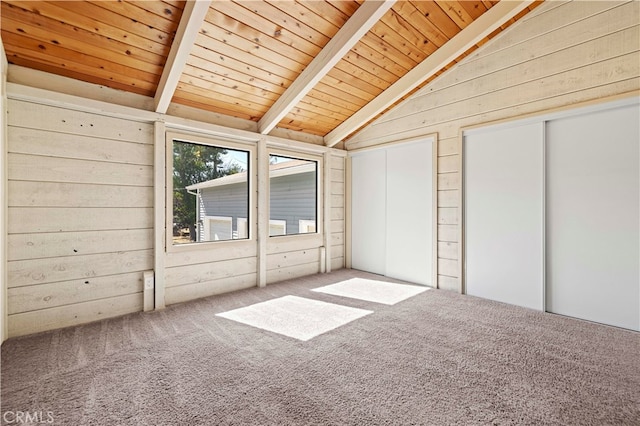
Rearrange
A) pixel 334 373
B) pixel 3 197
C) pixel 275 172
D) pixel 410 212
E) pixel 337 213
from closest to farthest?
pixel 334 373
pixel 3 197
pixel 410 212
pixel 275 172
pixel 337 213

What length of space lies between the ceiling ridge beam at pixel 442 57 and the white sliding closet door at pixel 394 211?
63 cm

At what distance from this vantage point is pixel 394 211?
436cm

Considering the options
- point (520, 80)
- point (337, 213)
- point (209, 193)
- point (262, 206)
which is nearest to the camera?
point (520, 80)

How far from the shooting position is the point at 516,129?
Answer: 3164 millimetres

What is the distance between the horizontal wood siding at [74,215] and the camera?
95.2 inches

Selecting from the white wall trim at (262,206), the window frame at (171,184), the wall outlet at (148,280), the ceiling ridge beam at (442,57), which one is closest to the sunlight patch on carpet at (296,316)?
the white wall trim at (262,206)

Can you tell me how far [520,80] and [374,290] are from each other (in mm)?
2872

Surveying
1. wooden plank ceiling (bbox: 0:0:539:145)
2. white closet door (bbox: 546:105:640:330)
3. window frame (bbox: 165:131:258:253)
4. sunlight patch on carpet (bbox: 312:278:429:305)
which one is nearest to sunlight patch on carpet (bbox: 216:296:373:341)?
sunlight patch on carpet (bbox: 312:278:429:305)

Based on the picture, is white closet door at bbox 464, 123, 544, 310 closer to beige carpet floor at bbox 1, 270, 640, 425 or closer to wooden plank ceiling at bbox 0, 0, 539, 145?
beige carpet floor at bbox 1, 270, 640, 425

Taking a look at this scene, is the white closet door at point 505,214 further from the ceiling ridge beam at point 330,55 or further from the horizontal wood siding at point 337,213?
the horizontal wood siding at point 337,213

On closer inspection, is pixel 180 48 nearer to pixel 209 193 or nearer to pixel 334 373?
pixel 209 193

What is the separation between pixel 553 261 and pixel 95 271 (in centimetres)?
445

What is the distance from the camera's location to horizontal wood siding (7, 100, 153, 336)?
2.42 metres

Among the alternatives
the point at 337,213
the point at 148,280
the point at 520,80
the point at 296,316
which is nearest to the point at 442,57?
the point at 520,80
